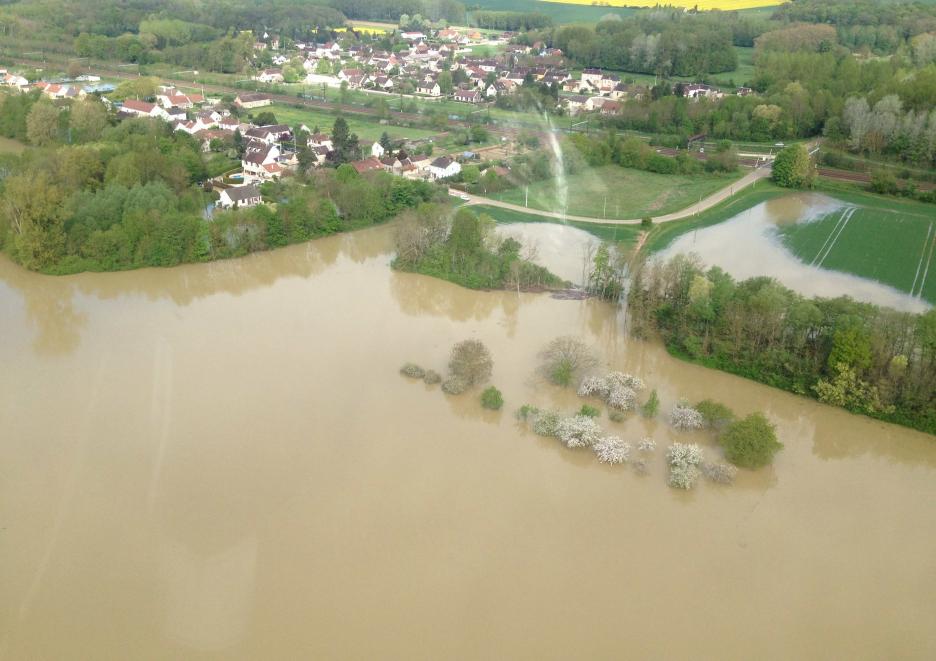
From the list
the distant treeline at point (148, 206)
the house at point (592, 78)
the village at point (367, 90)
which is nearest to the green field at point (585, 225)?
the distant treeline at point (148, 206)

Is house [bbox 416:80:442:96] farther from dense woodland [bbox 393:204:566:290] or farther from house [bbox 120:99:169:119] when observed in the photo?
dense woodland [bbox 393:204:566:290]

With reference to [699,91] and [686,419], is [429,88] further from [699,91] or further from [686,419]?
[686,419]

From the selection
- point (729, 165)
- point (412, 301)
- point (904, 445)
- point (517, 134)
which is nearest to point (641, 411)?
point (904, 445)

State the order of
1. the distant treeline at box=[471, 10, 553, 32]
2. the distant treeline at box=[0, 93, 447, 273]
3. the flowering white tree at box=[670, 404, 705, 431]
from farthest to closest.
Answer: the distant treeline at box=[471, 10, 553, 32] < the distant treeline at box=[0, 93, 447, 273] < the flowering white tree at box=[670, 404, 705, 431]

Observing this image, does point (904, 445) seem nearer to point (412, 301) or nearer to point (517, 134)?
point (412, 301)

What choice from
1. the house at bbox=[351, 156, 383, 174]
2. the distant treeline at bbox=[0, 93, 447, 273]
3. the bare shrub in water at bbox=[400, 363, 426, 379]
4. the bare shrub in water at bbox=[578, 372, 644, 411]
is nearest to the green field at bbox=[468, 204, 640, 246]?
the distant treeline at bbox=[0, 93, 447, 273]

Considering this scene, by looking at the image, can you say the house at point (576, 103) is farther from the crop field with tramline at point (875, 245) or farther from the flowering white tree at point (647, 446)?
the flowering white tree at point (647, 446)
